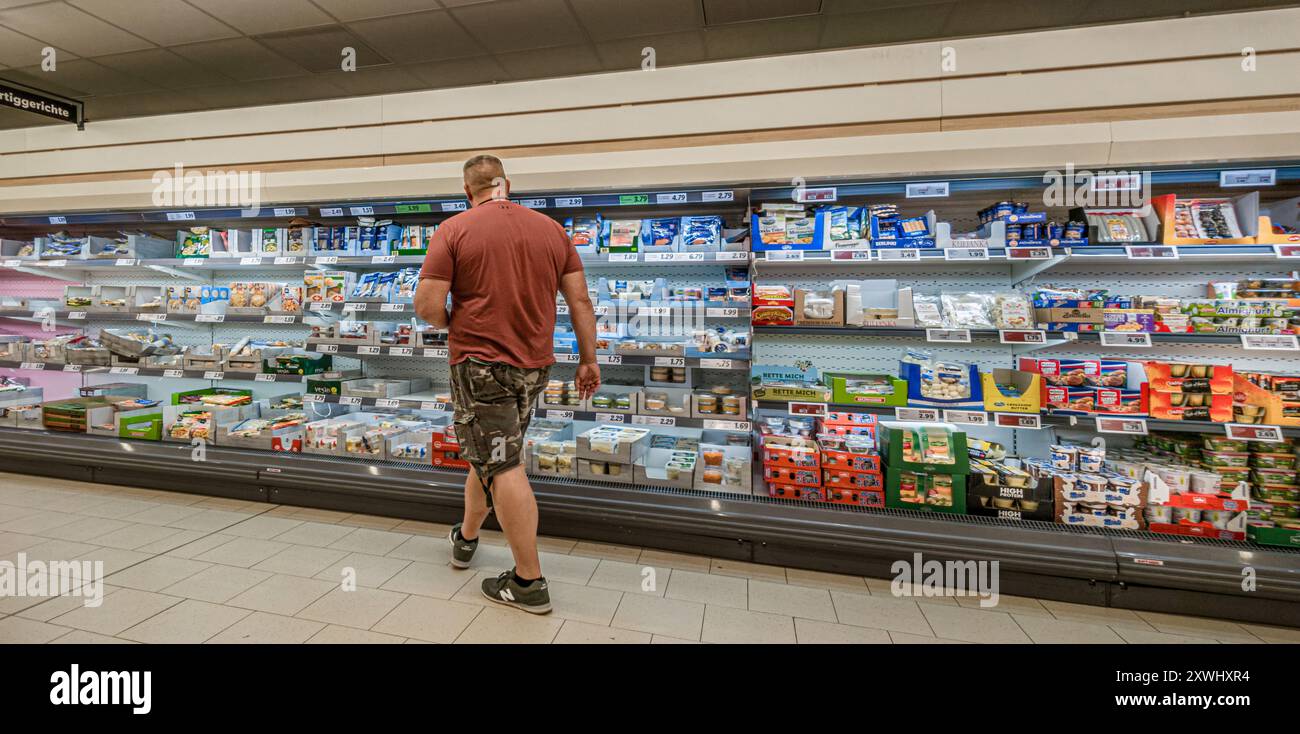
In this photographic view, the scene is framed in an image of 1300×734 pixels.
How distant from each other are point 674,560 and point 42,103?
506 centimetres

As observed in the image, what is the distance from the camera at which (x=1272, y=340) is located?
2039 mm

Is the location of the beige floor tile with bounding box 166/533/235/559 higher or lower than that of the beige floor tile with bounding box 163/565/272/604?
higher

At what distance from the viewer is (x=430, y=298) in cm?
182

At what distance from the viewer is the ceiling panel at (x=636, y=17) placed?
2418mm

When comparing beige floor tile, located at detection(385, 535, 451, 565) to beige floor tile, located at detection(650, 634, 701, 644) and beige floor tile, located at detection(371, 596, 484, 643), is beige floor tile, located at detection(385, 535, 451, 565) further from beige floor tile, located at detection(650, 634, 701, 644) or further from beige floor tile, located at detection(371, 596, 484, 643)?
beige floor tile, located at detection(650, 634, 701, 644)

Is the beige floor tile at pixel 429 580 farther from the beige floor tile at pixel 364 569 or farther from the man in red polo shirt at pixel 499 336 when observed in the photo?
the man in red polo shirt at pixel 499 336

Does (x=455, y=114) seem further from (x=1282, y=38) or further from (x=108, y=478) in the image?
(x=1282, y=38)

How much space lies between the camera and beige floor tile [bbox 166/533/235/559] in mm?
2289

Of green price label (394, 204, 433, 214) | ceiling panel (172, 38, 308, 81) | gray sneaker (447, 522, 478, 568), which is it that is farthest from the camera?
green price label (394, 204, 433, 214)

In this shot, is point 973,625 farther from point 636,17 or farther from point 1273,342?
point 636,17

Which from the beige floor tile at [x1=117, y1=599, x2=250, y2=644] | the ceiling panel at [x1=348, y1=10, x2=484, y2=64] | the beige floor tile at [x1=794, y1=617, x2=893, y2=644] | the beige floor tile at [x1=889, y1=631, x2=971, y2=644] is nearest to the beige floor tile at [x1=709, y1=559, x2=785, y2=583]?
the beige floor tile at [x1=794, y1=617, x2=893, y2=644]

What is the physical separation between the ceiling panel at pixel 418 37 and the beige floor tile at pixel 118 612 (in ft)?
9.59

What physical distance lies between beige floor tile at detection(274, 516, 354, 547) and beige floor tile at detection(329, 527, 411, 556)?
0.17ft

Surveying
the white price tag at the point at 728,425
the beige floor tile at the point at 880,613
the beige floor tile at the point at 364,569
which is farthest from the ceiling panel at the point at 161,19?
the beige floor tile at the point at 880,613
